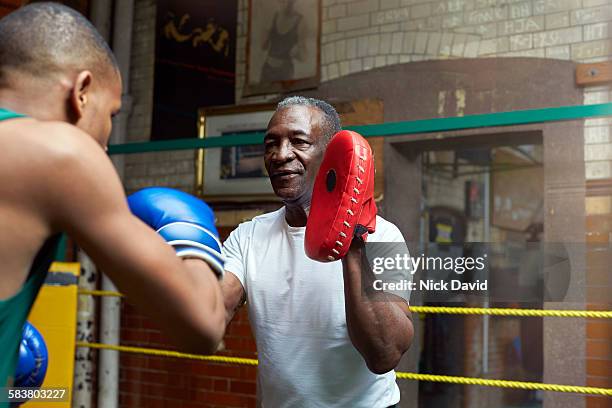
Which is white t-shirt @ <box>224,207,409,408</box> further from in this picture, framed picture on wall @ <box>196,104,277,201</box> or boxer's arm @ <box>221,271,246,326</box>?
framed picture on wall @ <box>196,104,277,201</box>

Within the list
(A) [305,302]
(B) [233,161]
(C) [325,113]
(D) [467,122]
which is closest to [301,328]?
(A) [305,302]

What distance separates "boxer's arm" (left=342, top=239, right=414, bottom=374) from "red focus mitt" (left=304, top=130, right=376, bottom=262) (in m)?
→ 0.05

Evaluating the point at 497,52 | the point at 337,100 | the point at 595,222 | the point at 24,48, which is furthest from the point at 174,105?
the point at 24,48

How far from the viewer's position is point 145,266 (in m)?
0.95

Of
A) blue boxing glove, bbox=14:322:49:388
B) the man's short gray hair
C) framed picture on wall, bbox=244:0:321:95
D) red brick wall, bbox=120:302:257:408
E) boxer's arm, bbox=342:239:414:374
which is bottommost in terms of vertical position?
red brick wall, bbox=120:302:257:408

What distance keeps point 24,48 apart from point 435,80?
2.36 meters

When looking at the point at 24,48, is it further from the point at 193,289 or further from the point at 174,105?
the point at 174,105

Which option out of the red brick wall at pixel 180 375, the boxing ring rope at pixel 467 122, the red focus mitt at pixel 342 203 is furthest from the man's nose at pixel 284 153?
the red brick wall at pixel 180 375

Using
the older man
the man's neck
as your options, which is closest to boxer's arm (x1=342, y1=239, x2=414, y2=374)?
the older man

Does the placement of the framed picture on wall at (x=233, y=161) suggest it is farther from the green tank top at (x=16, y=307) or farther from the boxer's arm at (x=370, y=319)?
the green tank top at (x=16, y=307)

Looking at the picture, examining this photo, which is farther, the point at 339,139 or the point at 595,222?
the point at 595,222

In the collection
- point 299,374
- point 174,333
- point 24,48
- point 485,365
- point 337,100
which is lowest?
point 485,365

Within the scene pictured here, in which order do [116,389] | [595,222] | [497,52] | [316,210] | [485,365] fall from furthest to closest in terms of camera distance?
[485,365] < [116,389] < [497,52] < [595,222] < [316,210]

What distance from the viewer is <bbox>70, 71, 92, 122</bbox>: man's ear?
102cm
